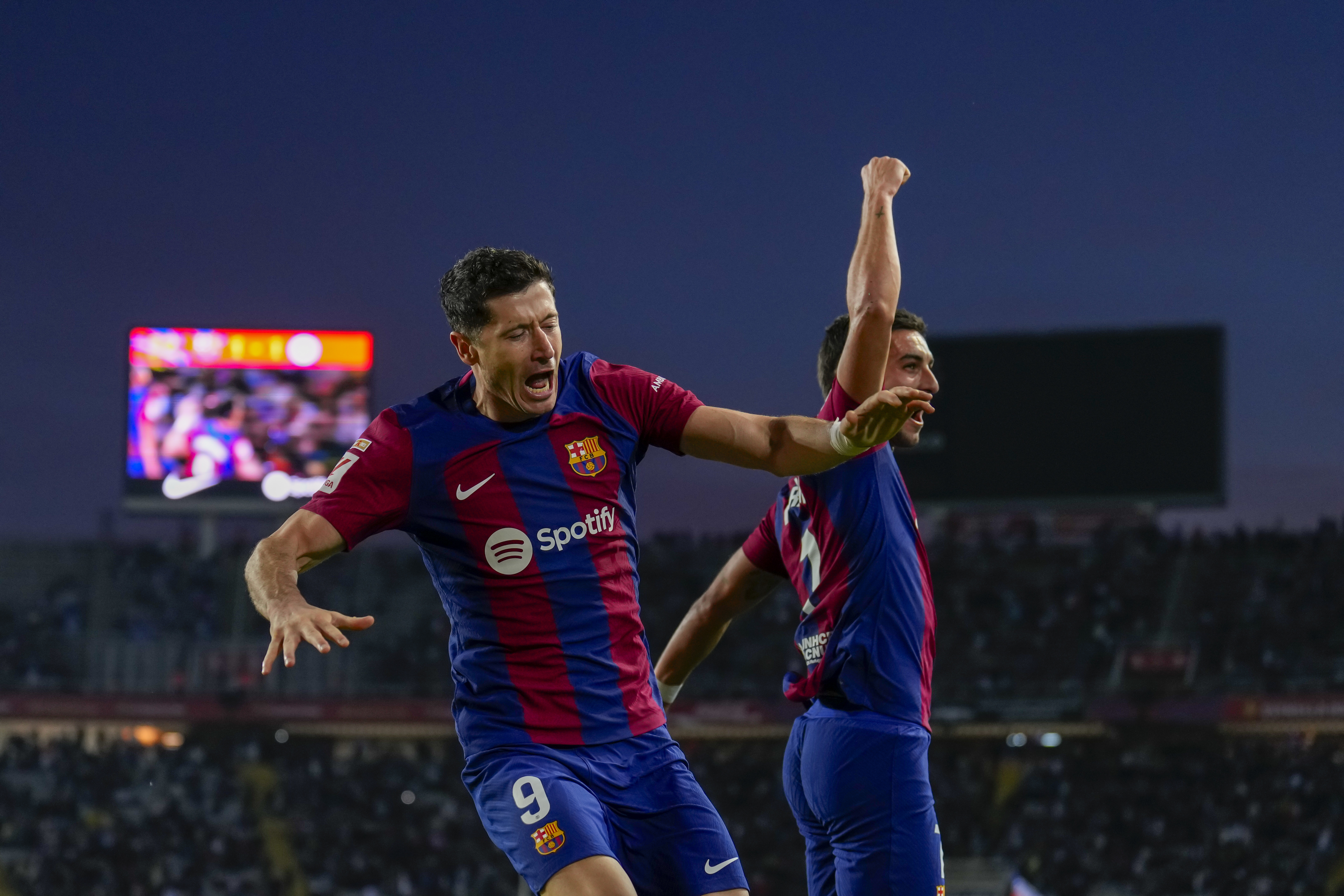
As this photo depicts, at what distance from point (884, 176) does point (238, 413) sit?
22216 mm

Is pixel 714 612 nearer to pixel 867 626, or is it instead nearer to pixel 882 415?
pixel 867 626

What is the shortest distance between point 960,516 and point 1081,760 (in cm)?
649

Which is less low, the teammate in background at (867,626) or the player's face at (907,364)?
the player's face at (907,364)

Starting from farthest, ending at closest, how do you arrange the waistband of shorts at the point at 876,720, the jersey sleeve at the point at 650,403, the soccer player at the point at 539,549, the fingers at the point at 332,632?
the waistband of shorts at the point at 876,720 < the jersey sleeve at the point at 650,403 < the soccer player at the point at 539,549 < the fingers at the point at 332,632

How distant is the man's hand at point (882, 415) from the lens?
12.0 ft

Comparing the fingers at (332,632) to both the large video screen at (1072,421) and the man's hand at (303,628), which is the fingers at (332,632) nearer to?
the man's hand at (303,628)

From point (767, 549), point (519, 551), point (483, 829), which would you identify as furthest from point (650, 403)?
point (483, 829)

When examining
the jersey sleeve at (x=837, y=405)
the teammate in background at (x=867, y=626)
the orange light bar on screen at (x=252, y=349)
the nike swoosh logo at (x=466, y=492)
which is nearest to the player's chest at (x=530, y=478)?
the nike swoosh logo at (x=466, y=492)

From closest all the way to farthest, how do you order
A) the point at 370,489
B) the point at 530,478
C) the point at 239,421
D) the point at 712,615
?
the point at 370,489
the point at 530,478
the point at 712,615
the point at 239,421

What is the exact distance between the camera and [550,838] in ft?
11.7

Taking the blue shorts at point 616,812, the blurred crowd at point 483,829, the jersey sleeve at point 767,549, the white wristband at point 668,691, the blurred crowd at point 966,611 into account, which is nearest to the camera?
the blue shorts at point 616,812

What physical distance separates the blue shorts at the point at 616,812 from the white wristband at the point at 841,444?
1.01 m

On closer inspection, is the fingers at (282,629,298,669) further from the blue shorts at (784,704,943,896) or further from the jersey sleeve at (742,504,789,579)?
the jersey sleeve at (742,504,789,579)

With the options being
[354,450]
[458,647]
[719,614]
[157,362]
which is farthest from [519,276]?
[157,362]
